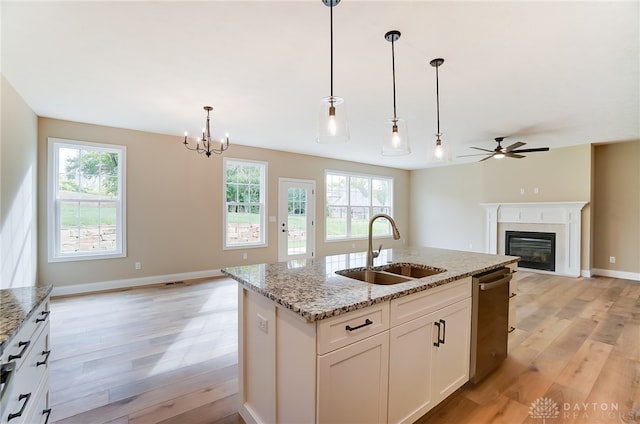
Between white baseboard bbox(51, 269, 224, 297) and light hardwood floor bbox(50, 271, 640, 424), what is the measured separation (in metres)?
0.24

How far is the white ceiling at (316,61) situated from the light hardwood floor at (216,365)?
2.23 meters

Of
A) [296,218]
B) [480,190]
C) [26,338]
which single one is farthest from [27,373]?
[480,190]

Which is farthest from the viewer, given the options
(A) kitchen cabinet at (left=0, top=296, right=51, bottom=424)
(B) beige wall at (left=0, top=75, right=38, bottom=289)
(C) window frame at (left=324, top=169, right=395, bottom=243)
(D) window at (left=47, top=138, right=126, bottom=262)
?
(C) window frame at (left=324, top=169, right=395, bottom=243)

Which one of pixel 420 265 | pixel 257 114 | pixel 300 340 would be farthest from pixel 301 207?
pixel 300 340

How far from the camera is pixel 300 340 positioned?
1.32 metres

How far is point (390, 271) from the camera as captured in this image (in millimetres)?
2281

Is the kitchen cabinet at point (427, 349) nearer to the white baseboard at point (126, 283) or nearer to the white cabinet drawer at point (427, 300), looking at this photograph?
the white cabinet drawer at point (427, 300)

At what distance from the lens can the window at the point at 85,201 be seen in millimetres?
4191

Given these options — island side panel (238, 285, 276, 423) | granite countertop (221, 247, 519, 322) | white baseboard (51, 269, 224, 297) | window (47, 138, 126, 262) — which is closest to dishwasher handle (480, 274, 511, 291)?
granite countertop (221, 247, 519, 322)

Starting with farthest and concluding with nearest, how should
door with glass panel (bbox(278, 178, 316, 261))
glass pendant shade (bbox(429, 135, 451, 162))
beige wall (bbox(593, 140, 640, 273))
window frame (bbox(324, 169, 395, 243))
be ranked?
window frame (bbox(324, 169, 395, 243)) → door with glass panel (bbox(278, 178, 316, 261)) → beige wall (bbox(593, 140, 640, 273)) → glass pendant shade (bbox(429, 135, 451, 162))

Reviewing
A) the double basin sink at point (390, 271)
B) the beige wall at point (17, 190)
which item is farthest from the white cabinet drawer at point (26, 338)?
the beige wall at point (17, 190)

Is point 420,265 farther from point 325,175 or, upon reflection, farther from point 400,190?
point 400,190

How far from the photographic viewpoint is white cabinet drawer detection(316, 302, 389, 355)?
1.24 meters

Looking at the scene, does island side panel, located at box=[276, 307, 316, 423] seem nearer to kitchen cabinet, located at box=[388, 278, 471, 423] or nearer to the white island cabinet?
the white island cabinet
